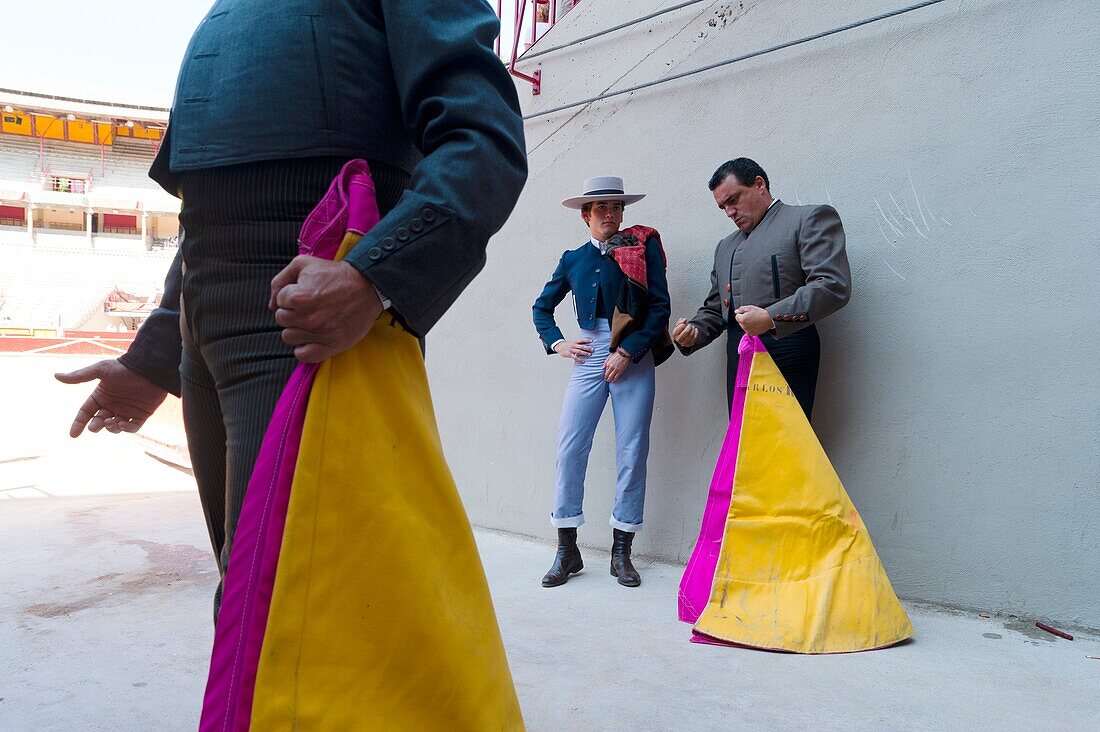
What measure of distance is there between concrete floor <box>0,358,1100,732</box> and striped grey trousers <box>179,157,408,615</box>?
1264mm

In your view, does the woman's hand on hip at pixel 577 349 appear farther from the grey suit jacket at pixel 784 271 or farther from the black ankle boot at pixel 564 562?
the black ankle boot at pixel 564 562

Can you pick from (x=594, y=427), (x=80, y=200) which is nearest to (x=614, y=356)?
(x=594, y=427)

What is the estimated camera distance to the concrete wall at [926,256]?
2.79m

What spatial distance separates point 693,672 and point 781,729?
1.38 feet

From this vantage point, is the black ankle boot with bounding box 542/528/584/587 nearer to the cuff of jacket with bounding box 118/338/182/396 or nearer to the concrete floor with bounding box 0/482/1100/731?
the concrete floor with bounding box 0/482/1100/731

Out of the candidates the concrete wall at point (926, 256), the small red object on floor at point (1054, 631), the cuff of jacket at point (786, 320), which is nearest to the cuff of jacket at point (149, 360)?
the cuff of jacket at point (786, 320)

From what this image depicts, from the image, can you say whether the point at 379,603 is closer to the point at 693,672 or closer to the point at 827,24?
the point at 693,672

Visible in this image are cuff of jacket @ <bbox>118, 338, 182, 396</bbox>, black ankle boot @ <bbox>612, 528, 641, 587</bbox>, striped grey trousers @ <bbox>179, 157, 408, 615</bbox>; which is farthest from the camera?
black ankle boot @ <bbox>612, 528, 641, 587</bbox>

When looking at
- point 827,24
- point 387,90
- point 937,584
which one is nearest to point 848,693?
point 937,584

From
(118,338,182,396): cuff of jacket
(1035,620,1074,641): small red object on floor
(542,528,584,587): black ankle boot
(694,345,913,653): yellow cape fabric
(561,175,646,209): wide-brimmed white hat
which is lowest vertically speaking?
(542,528,584,587): black ankle boot

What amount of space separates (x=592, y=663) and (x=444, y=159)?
1852mm

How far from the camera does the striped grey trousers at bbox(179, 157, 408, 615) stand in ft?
3.52

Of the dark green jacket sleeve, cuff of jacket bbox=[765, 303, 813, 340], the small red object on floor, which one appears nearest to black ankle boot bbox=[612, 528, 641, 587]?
cuff of jacket bbox=[765, 303, 813, 340]

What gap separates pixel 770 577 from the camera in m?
2.76
